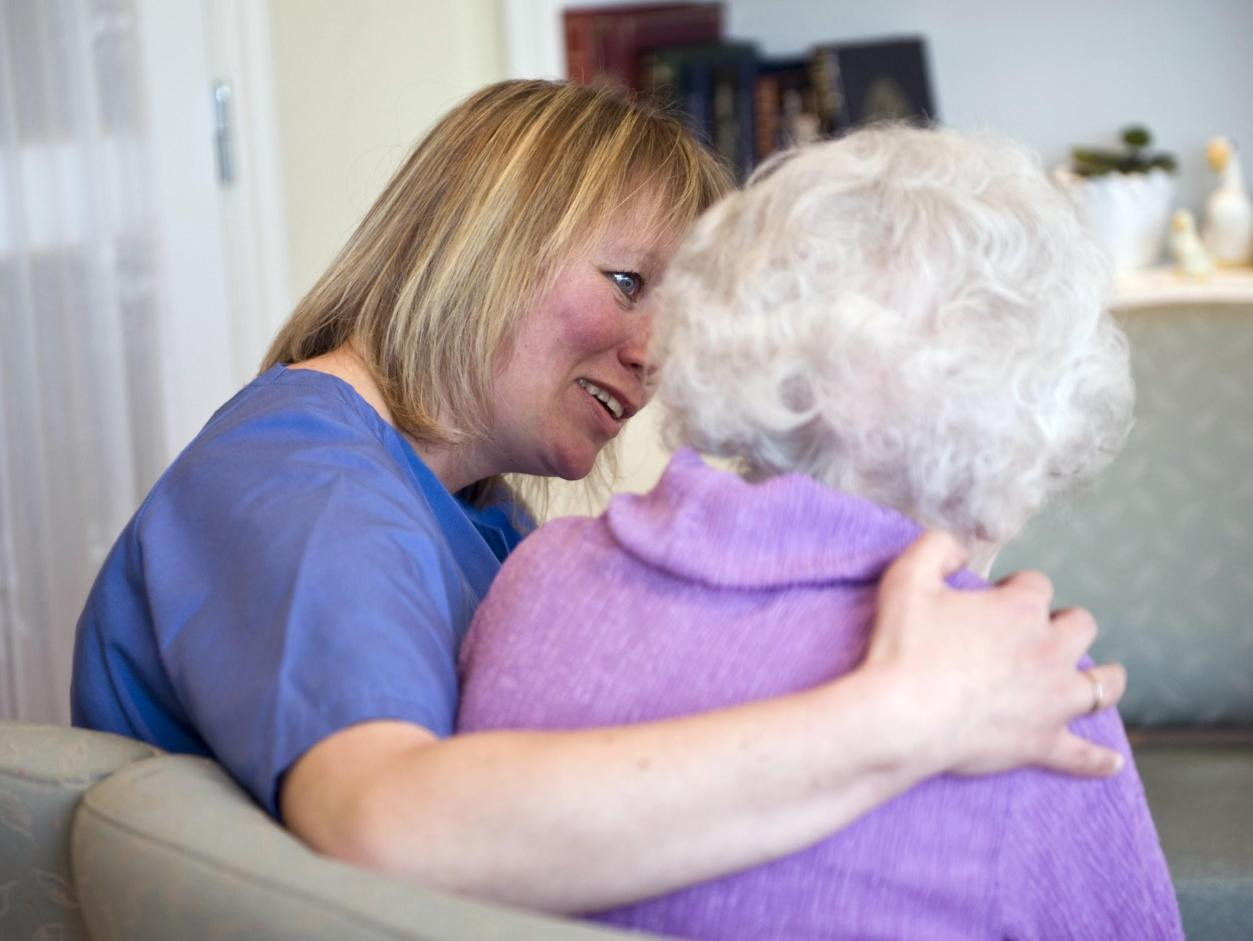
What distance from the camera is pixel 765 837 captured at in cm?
79

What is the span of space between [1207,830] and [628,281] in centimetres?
105

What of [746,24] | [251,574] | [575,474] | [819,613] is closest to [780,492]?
[819,613]

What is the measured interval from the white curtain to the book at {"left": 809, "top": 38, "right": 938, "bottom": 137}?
4.46 feet

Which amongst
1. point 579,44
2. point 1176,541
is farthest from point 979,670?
point 579,44

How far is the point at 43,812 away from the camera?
0.93 metres

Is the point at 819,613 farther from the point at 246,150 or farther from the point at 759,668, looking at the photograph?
the point at 246,150

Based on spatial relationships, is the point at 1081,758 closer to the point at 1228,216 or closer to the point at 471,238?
the point at 471,238

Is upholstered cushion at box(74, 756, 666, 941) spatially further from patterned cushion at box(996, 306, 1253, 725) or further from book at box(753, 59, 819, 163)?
book at box(753, 59, 819, 163)

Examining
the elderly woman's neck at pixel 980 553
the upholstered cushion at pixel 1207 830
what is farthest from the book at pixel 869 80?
the elderly woman's neck at pixel 980 553

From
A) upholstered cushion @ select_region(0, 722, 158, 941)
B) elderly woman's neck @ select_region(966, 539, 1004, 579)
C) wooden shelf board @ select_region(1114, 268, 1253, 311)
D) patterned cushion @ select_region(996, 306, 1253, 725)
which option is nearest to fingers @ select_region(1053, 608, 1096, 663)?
elderly woman's neck @ select_region(966, 539, 1004, 579)

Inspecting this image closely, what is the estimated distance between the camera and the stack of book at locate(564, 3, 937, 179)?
3.05 meters

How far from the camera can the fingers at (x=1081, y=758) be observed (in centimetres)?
84

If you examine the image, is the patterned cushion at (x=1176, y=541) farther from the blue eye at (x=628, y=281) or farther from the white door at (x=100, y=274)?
the white door at (x=100, y=274)

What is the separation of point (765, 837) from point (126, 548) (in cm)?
62
